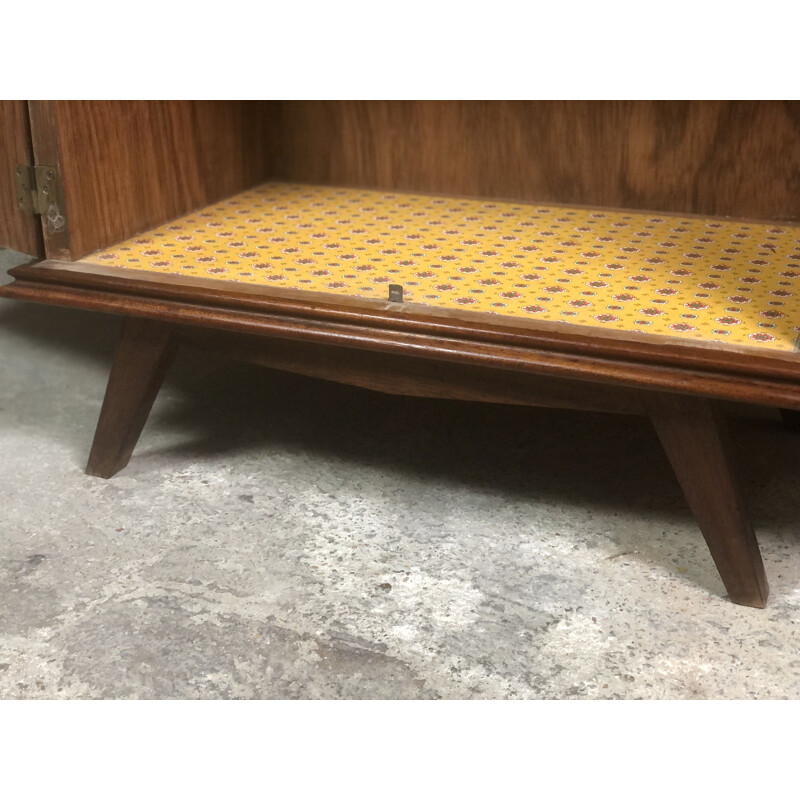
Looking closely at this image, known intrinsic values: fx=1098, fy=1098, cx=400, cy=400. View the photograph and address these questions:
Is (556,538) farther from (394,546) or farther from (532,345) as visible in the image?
(532,345)

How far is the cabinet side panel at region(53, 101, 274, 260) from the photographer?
195 centimetres

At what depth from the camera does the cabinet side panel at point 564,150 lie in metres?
2.19

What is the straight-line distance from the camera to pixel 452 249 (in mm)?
2043

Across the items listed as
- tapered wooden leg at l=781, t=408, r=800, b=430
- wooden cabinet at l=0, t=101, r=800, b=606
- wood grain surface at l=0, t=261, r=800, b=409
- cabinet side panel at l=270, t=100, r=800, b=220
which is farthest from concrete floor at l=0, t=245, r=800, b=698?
cabinet side panel at l=270, t=100, r=800, b=220

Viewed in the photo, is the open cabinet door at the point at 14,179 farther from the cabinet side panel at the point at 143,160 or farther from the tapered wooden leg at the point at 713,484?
the tapered wooden leg at the point at 713,484

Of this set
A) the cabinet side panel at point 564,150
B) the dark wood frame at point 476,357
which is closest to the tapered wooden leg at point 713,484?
the dark wood frame at point 476,357

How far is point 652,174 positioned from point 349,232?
650mm

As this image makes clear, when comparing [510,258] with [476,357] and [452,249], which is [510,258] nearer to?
[452,249]

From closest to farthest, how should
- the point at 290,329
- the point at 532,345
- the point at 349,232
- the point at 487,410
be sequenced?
the point at 532,345, the point at 290,329, the point at 349,232, the point at 487,410

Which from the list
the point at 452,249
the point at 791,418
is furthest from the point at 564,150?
the point at 791,418

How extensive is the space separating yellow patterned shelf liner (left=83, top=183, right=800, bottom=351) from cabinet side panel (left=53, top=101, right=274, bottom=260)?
0.04m

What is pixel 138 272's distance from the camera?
1.92 meters

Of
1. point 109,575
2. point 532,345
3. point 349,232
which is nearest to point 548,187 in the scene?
point 349,232

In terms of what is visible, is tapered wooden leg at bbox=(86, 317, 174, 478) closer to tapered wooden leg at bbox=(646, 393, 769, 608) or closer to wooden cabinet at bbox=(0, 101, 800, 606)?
wooden cabinet at bbox=(0, 101, 800, 606)
